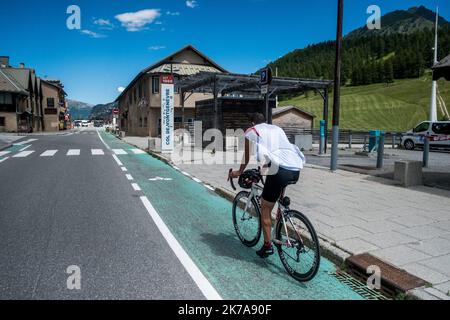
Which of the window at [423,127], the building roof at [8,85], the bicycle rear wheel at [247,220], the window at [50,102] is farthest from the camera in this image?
the window at [50,102]

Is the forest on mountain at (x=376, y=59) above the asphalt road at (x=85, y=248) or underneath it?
above

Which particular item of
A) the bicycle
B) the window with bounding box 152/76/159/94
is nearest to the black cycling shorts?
the bicycle

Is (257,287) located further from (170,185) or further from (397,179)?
(397,179)

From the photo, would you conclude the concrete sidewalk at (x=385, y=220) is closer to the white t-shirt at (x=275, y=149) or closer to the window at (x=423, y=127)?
the white t-shirt at (x=275, y=149)

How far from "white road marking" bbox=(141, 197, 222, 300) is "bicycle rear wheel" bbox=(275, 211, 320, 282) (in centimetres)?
98

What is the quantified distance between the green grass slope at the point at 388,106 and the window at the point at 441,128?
40.2 metres

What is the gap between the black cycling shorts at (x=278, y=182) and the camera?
157 inches

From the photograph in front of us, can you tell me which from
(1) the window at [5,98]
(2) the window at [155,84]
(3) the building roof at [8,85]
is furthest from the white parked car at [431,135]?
(1) the window at [5,98]

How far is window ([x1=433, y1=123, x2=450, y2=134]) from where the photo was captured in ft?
75.0

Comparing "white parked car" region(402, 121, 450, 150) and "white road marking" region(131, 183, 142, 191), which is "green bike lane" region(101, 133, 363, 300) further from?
"white parked car" region(402, 121, 450, 150)

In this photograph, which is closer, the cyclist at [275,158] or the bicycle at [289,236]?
the bicycle at [289,236]
